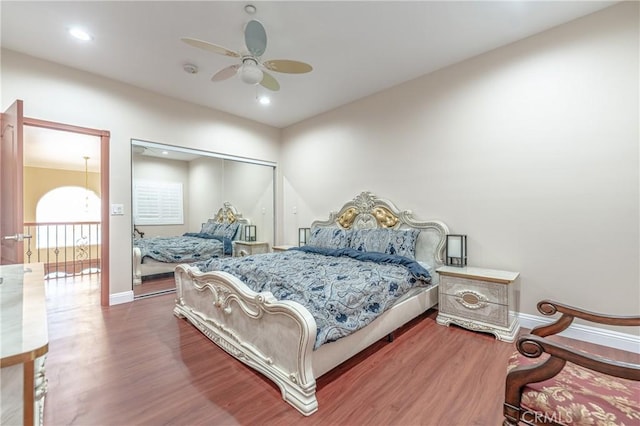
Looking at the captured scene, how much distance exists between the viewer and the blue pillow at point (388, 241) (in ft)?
10.8

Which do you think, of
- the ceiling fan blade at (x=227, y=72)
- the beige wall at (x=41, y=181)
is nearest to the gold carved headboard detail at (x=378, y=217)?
the ceiling fan blade at (x=227, y=72)

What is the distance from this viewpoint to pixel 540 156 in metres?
2.74

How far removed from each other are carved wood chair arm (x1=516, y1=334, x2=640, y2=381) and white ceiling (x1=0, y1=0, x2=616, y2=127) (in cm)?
263

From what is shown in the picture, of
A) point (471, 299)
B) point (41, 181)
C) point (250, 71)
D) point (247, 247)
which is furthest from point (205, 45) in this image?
point (41, 181)

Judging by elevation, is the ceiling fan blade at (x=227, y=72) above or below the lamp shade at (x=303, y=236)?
above

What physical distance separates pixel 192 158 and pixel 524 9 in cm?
449

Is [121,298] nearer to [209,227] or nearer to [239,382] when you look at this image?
[209,227]

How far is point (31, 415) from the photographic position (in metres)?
0.73

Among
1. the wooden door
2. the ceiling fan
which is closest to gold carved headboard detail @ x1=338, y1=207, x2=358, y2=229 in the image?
the ceiling fan

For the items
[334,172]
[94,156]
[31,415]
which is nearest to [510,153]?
[334,172]

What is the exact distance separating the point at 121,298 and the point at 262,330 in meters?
2.78

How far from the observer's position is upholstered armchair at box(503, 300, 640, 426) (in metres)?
1.00

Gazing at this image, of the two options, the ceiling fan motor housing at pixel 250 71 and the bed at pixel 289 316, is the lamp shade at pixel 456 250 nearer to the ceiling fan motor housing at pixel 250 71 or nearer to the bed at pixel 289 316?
the bed at pixel 289 316

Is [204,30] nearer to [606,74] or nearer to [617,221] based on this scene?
[606,74]
